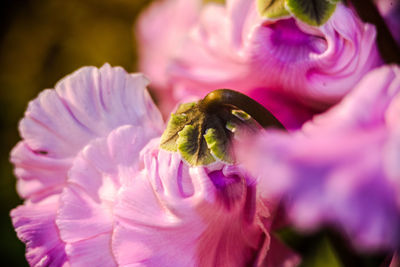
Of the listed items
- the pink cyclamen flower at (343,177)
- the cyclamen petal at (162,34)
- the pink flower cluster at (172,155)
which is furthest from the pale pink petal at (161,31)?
the pink cyclamen flower at (343,177)

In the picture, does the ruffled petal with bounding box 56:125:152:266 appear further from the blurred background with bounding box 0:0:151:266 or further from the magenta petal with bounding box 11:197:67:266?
the blurred background with bounding box 0:0:151:266

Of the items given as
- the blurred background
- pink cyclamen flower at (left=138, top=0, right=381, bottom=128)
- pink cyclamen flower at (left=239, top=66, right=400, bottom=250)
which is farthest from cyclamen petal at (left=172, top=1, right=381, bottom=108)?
the blurred background

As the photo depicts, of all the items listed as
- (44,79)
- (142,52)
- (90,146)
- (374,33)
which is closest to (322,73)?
(374,33)

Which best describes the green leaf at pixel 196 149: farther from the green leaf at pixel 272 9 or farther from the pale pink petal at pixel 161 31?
the pale pink petal at pixel 161 31

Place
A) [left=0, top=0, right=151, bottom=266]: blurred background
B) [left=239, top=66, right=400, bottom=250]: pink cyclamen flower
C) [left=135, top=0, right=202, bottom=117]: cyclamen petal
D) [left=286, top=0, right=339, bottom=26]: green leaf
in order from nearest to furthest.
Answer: [left=239, top=66, right=400, bottom=250]: pink cyclamen flower
[left=286, top=0, right=339, bottom=26]: green leaf
[left=135, top=0, right=202, bottom=117]: cyclamen petal
[left=0, top=0, right=151, bottom=266]: blurred background

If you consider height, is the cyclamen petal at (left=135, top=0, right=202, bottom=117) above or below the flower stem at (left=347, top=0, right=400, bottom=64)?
below

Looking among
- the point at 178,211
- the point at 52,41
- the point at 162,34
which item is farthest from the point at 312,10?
the point at 52,41

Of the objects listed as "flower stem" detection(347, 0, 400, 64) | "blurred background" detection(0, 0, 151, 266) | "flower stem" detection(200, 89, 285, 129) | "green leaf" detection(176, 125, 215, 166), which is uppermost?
"flower stem" detection(347, 0, 400, 64)
